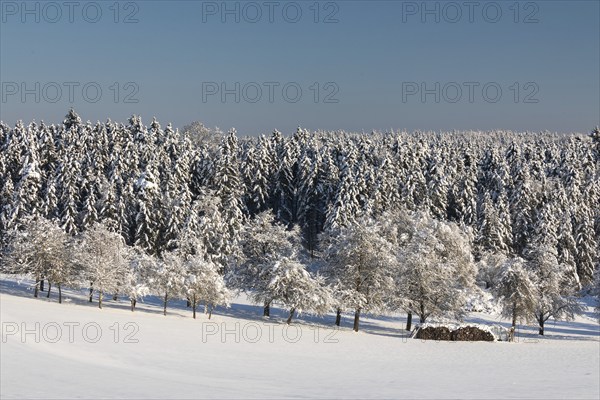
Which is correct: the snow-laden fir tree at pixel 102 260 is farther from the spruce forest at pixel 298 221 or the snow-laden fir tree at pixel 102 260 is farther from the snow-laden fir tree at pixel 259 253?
the snow-laden fir tree at pixel 259 253

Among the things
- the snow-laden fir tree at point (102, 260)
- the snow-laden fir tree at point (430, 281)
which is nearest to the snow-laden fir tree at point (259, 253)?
the snow-laden fir tree at point (430, 281)

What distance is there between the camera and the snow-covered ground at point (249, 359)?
80.9ft

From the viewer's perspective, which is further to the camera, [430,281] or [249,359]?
[430,281]

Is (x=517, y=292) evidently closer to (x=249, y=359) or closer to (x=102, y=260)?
(x=249, y=359)

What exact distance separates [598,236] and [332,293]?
57.1m

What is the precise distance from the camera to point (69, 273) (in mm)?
58094

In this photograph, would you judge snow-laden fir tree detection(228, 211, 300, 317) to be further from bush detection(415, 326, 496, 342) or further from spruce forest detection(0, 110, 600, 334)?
bush detection(415, 326, 496, 342)

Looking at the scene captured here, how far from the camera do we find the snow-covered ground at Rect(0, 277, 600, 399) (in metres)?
24.7

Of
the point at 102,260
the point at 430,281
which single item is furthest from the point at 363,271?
the point at 102,260

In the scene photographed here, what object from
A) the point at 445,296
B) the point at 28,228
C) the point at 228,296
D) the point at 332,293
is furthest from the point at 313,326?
the point at 28,228

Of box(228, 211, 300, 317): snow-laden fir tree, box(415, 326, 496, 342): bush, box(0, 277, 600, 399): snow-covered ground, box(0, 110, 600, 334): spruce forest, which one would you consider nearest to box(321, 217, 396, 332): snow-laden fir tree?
box(0, 110, 600, 334): spruce forest

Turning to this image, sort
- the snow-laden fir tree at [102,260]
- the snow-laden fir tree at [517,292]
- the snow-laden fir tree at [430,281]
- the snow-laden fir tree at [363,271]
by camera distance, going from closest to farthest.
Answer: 1. the snow-laden fir tree at [363,271]
2. the snow-laden fir tree at [430,281]
3. the snow-laden fir tree at [102,260]
4. the snow-laden fir tree at [517,292]

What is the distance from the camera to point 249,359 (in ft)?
119

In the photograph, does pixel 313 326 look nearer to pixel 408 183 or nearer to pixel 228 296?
pixel 228 296
